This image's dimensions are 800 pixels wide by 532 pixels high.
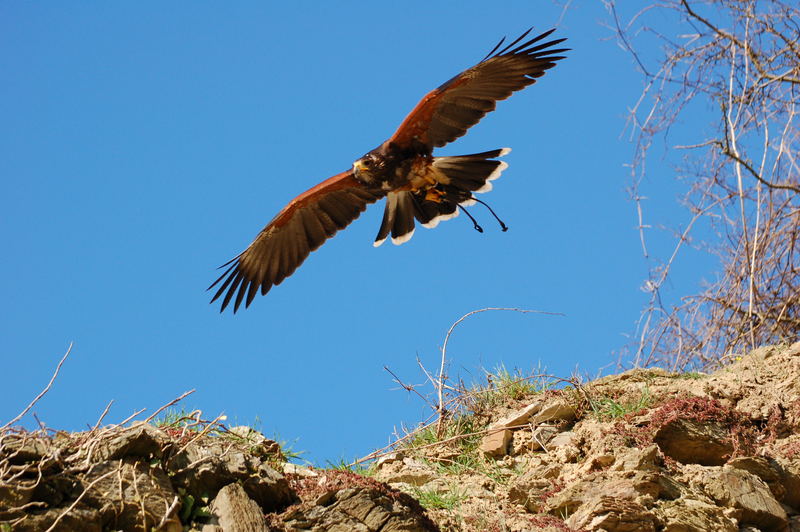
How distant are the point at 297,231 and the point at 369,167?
3.41ft

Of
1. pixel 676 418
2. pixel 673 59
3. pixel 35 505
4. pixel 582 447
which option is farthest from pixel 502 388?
pixel 35 505

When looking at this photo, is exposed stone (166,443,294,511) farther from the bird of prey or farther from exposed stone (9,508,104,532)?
the bird of prey

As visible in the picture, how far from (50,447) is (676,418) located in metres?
3.50

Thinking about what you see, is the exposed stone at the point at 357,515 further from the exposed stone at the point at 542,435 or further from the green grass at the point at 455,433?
the green grass at the point at 455,433

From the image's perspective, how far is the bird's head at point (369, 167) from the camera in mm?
7414

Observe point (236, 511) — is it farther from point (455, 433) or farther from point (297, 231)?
point (297, 231)

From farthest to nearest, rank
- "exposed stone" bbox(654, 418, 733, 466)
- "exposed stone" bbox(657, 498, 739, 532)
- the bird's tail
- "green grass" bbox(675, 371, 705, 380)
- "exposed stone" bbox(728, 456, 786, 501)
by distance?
the bird's tail
"green grass" bbox(675, 371, 705, 380)
"exposed stone" bbox(654, 418, 733, 466)
"exposed stone" bbox(728, 456, 786, 501)
"exposed stone" bbox(657, 498, 739, 532)

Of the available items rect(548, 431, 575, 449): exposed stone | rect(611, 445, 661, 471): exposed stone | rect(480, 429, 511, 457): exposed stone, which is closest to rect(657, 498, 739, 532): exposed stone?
rect(611, 445, 661, 471): exposed stone

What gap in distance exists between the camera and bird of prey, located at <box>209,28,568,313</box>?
6.92 metres

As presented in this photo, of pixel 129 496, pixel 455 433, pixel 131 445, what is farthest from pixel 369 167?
pixel 129 496

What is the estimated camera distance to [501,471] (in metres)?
5.40

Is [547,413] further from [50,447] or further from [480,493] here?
[50,447]

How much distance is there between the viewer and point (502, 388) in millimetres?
6285

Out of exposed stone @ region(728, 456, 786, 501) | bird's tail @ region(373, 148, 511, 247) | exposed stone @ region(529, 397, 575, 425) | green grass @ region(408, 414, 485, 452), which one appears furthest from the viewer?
bird's tail @ region(373, 148, 511, 247)
